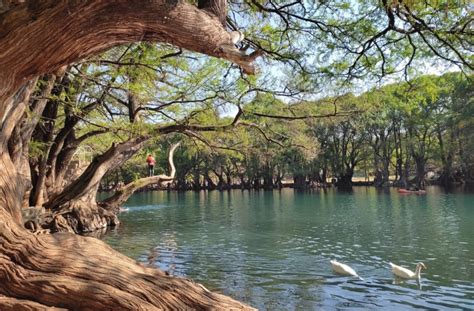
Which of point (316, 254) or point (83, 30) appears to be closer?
point (83, 30)

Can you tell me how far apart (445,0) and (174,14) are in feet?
14.6

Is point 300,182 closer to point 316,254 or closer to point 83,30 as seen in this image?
point 316,254

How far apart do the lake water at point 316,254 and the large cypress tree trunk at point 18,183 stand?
5237 mm

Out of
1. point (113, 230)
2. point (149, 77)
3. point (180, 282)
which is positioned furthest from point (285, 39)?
point (113, 230)

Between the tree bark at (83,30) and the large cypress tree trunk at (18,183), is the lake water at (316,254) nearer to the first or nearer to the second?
the large cypress tree trunk at (18,183)

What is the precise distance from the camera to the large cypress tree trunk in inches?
127

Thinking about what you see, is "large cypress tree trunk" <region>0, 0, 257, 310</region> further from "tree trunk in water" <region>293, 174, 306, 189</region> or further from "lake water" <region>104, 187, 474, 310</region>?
"tree trunk in water" <region>293, 174, 306, 189</region>

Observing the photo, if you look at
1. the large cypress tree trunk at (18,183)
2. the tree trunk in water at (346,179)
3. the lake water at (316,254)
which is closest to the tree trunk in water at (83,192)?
the lake water at (316,254)

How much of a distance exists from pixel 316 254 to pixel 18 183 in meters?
11.5

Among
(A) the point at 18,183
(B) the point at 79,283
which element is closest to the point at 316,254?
(A) the point at 18,183

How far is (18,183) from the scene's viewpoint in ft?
17.0

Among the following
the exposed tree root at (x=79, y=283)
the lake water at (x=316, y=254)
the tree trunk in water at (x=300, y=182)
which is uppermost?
the tree trunk in water at (x=300, y=182)

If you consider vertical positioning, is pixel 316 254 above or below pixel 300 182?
below

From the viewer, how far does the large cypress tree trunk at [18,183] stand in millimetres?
3221
